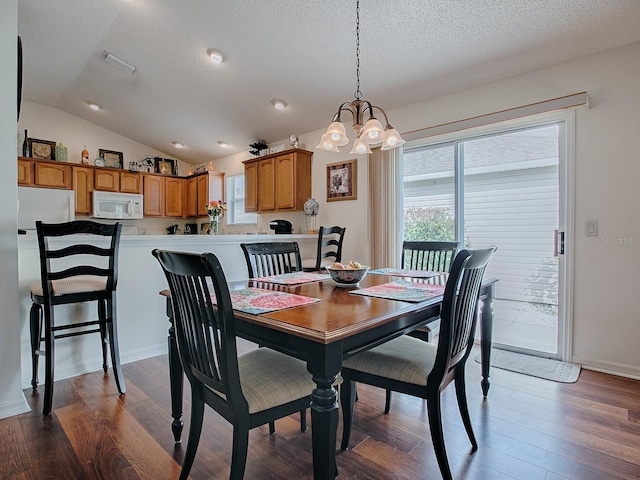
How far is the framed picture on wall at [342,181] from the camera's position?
13.6 ft

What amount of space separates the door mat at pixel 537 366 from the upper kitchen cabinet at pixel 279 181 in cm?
280

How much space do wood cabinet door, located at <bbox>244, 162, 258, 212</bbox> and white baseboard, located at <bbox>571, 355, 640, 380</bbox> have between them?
4080 mm

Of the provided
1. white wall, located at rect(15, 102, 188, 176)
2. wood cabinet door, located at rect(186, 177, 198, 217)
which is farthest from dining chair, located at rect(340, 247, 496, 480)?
white wall, located at rect(15, 102, 188, 176)

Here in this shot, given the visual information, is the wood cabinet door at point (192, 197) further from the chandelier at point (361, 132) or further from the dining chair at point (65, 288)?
the chandelier at point (361, 132)

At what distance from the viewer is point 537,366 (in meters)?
2.70

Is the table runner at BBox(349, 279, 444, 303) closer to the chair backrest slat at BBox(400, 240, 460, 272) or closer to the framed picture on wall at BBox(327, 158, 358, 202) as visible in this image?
the chair backrest slat at BBox(400, 240, 460, 272)

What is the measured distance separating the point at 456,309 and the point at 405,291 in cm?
29

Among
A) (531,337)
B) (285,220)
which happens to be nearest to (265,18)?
(285,220)

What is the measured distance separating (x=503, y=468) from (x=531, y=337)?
185 cm

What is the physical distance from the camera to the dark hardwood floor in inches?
59.5

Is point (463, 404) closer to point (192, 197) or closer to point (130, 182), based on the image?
point (192, 197)

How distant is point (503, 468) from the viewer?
1.53 metres

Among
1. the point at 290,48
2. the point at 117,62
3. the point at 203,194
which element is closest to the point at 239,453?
the point at 290,48

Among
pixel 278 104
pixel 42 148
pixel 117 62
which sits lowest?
pixel 42 148
